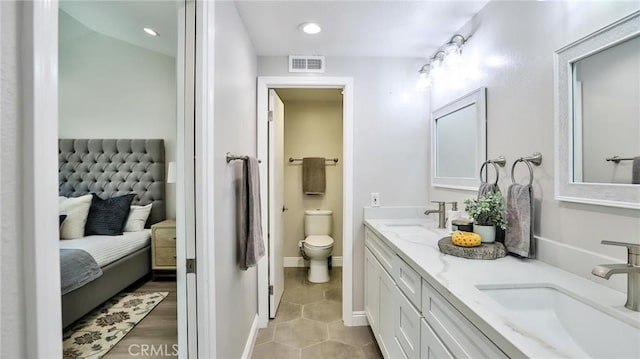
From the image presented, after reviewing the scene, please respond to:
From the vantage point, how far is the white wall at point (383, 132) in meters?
2.37

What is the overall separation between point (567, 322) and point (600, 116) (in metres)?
0.73

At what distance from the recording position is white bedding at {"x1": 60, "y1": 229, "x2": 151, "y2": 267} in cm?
69

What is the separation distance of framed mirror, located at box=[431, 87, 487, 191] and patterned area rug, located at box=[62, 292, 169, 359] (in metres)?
1.85

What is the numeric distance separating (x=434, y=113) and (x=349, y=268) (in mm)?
1485

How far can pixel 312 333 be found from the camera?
2250 mm

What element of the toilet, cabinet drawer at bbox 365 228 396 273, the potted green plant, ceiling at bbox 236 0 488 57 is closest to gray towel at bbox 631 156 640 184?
the potted green plant

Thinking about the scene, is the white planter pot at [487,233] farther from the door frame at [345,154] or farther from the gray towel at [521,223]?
the door frame at [345,154]

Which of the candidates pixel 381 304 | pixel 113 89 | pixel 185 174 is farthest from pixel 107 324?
pixel 381 304

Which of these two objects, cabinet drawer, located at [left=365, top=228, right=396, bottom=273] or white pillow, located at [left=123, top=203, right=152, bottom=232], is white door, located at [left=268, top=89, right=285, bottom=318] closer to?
cabinet drawer, located at [left=365, top=228, right=396, bottom=273]

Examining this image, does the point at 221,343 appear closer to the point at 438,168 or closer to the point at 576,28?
the point at 438,168

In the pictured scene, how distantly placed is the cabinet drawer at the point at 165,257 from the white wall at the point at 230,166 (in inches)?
8.0

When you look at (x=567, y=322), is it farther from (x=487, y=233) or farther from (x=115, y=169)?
(x=115, y=169)

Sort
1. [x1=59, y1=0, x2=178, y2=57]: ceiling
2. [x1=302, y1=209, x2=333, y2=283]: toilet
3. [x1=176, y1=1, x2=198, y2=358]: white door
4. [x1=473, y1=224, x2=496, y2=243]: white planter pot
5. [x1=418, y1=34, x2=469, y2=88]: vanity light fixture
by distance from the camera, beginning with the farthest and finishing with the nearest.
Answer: [x1=302, y1=209, x2=333, y2=283]: toilet < [x1=418, y1=34, x2=469, y2=88]: vanity light fixture < [x1=473, y1=224, x2=496, y2=243]: white planter pot < [x1=176, y1=1, x2=198, y2=358]: white door < [x1=59, y1=0, x2=178, y2=57]: ceiling

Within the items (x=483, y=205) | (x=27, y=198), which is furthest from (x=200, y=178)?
(x=483, y=205)
